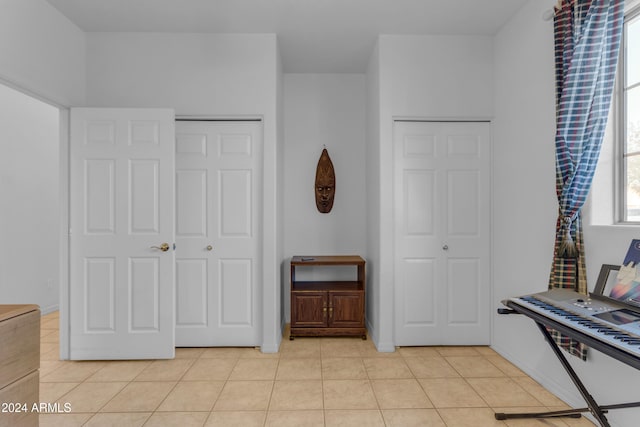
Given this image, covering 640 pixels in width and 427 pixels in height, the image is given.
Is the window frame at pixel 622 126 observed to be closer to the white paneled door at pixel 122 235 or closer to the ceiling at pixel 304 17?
the ceiling at pixel 304 17

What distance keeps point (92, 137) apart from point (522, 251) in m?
3.69

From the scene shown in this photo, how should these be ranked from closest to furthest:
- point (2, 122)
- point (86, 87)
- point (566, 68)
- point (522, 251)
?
point (566, 68) → point (522, 251) → point (86, 87) → point (2, 122)

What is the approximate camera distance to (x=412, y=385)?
2555mm

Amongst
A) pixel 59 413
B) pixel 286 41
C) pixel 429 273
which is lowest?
pixel 59 413

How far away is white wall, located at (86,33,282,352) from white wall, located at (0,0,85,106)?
148mm

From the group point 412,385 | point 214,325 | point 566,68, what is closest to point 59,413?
point 214,325

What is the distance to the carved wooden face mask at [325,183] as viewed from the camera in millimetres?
3910

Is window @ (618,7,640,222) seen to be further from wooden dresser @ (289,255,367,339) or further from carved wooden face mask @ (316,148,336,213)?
carved wooden face mask @ (316,148,336,213)

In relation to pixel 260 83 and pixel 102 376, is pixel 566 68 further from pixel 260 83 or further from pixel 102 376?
pixel 102 376

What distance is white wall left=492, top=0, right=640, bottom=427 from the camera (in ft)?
6.84

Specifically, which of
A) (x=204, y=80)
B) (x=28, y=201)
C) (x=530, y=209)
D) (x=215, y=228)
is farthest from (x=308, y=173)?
(x=28, y=201)

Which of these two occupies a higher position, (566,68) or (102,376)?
(566,68)

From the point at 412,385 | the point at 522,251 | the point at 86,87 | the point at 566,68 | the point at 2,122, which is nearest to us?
the point at 566,68

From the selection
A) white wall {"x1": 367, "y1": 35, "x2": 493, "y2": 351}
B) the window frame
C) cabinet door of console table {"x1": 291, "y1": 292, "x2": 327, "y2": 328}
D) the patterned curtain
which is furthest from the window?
cabinet door of console table {"x1": 291, "y1": 292, "x2": 327, "y2": 328}
